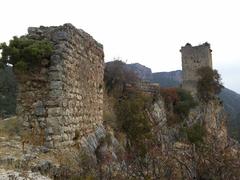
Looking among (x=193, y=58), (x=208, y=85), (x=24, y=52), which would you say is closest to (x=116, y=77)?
(x=24, y=52)

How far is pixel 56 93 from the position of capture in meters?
9.06

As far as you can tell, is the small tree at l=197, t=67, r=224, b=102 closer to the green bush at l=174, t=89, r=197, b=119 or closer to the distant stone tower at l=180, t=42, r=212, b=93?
the green bush at l=174, t=89, r=197, b=119

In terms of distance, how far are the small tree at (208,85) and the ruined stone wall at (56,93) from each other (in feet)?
69.3

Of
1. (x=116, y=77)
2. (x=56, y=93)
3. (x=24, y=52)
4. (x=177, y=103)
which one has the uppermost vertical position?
(x=116, y=77)

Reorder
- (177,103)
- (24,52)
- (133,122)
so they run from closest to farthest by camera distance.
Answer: (24,52), (133,122), (177,103)

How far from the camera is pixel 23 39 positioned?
9203 millimetres

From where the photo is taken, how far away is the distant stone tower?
120ft

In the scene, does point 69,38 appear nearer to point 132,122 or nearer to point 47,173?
point 47,173

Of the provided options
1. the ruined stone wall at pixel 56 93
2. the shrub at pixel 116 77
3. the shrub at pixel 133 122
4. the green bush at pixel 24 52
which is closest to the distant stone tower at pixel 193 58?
the shrub at pixel 116 77

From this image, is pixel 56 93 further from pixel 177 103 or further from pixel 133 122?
pixel 177 103

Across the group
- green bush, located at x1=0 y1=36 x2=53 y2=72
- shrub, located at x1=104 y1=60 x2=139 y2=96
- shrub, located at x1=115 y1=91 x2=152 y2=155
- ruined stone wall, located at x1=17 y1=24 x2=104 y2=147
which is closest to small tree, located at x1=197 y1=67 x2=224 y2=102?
shrub, located at x1=104 y1=60 x2=139 y2=96

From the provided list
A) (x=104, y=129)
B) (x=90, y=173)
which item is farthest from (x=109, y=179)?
(x=104, y=129)

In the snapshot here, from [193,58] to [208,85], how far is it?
277 inches

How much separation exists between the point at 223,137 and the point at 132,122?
6602mm
